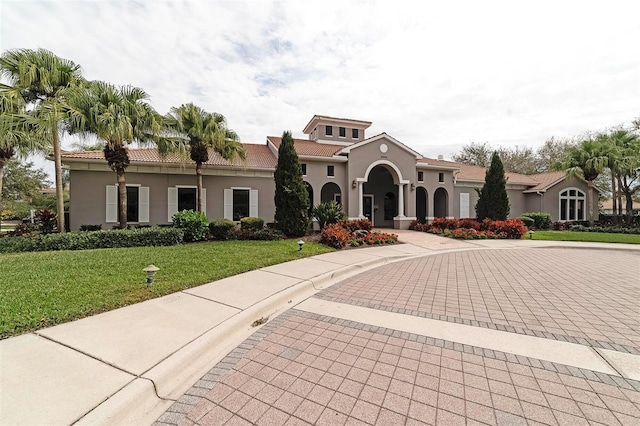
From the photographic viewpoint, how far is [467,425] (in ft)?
7.13

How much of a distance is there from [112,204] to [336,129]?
15.8m

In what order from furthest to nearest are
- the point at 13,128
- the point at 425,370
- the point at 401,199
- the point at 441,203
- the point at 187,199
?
the point at 441,203
the point at 401,199
the point at 187,199
the point at 13,128
the point at 425,370

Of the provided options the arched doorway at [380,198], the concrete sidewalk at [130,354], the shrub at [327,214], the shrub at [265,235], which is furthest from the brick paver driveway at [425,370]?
the arched doorway at [380,198]

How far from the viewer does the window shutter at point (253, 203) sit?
1652 centimetres

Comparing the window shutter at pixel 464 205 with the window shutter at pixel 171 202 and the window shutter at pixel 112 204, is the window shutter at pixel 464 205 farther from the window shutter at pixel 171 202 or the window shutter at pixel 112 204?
the window shutter at pixel 112 204

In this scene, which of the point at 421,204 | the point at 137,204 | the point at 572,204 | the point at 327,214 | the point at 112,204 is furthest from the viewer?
the point at 572,204

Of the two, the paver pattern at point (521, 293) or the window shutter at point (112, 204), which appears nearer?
the paver pattern at point (521, 293)

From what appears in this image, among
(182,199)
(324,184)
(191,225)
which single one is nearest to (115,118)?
(191,225)

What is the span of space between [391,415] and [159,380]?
216 cm

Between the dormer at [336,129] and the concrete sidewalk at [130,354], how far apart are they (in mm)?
18166

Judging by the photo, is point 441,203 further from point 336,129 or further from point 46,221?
point 46,221

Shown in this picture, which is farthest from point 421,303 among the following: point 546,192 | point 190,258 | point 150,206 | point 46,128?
point 546,192

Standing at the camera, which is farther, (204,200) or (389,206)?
(389,206)

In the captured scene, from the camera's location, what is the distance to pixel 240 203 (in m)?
16.5
